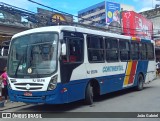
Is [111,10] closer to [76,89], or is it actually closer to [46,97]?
[76,89]

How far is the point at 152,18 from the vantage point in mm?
59656

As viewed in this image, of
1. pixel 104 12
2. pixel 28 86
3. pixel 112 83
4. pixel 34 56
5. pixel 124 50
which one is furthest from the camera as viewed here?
pixel 104 12

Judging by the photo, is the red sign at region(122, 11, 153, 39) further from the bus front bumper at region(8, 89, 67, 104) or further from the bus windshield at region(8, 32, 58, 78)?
the bus front bumper at region(8, 89, 67, 104)

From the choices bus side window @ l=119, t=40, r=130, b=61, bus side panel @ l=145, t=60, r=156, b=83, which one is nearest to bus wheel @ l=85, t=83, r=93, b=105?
bus side window @ l=119, t=40, r=130, b=61

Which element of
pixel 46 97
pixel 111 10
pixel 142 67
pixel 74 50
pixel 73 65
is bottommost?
pixel 46 97

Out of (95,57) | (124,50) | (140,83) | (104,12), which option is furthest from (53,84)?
(104,12)

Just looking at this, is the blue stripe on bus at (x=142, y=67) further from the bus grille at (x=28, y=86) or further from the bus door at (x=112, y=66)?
the bus grille at (x=28, y=86)

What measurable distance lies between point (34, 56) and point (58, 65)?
0.98m

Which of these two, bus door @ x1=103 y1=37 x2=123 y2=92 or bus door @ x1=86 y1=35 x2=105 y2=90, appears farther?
bus door @ x1=103 y1=37 x2=123 y2=92

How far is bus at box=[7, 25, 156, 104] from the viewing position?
9742 mm

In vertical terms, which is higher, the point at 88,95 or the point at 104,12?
the point at 104,12

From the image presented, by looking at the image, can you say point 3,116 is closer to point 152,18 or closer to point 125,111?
point 125,111

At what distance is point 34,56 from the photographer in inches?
399

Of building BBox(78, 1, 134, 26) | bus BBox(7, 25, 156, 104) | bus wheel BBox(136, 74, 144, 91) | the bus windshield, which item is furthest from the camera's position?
building BBox(78, 1, 134, 26)
